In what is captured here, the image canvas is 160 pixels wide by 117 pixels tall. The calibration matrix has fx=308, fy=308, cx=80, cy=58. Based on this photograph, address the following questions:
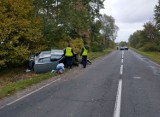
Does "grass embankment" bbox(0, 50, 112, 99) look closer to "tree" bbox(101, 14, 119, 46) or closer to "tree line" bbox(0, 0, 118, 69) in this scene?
"tree line" bbox(0, 0, 118, 69)

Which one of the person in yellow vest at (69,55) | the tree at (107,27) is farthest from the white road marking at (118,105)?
the tree at (107,27)

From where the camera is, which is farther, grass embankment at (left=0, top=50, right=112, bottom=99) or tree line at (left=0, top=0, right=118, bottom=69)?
tree line at (left=0, top=0, right=118, bottom=69)

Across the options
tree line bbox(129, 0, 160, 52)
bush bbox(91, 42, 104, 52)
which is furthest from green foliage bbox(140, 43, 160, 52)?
bush bbox(91, 42, 104, 52)

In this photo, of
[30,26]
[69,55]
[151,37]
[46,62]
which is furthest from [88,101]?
[151,37]

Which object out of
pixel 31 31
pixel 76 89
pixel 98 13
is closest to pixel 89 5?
pixel 98 13

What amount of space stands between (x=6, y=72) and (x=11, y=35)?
101 inches

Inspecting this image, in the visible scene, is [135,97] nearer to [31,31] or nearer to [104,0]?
[31,31]

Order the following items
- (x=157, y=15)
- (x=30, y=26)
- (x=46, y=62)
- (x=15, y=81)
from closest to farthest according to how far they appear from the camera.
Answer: (x=15, y=81) < (x=46, y=62) < (x=30, y=26) < (x=157, y=15)

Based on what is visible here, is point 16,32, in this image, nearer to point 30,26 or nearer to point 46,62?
point 30,26

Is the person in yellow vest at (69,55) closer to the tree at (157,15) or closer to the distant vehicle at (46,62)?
the distant vehicle at (46,62)

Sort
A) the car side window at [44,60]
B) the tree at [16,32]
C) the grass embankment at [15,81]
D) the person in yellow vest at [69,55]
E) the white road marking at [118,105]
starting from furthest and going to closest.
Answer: the person in yellow vest at [69,55] < the tree at [16,32] < the car side window at [44,60] < the grass embankment at [15,81] < the white road marking at [118,105]

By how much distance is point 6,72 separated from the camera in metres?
20.8

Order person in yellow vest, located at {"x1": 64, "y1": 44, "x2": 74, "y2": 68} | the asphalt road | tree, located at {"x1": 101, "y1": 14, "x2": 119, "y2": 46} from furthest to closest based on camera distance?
tree, located at {"x1": 101, "y1": 14, "x2": 119, "y2": 46} < person in yellow vest, located at {"x1": 64, "y1": 44, "x2": 74, "y2": 68} < the asphalt road

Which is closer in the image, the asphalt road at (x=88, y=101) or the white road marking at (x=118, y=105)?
the white road marking at (x=118, y=105)
